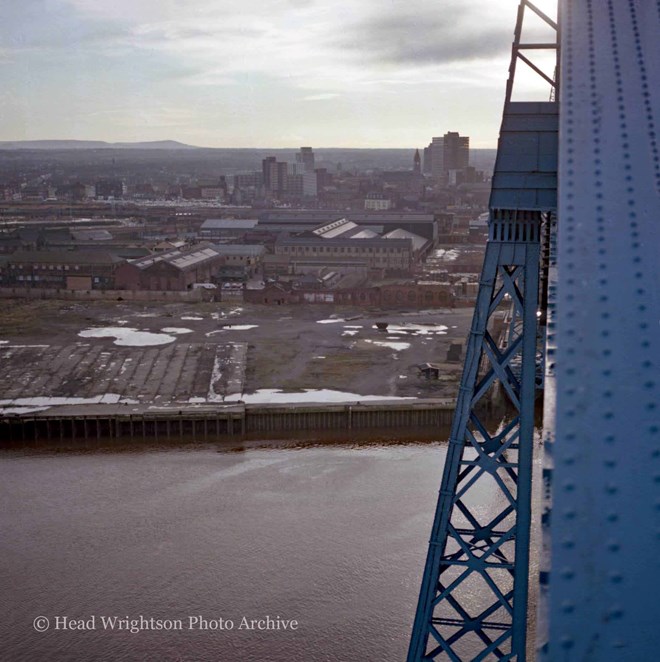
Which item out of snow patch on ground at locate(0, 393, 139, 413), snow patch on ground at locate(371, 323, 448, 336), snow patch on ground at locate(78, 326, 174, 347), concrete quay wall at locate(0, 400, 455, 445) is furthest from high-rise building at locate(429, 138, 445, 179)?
concrete quay wall at locate(0, 400, 455, 445)

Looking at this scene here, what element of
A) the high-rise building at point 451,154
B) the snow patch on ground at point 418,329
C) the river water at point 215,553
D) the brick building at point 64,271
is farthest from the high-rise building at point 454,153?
the river water at point 215,553

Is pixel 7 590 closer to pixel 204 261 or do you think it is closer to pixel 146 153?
pixel 204 261

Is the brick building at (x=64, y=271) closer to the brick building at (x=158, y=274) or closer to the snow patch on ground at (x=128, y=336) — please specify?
the brick building at (x=158, y=274)

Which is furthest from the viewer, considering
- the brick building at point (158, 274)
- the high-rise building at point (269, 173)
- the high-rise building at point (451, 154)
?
the high-rise building at point (451, 154)

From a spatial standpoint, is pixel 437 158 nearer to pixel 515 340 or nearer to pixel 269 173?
pixel 269 173

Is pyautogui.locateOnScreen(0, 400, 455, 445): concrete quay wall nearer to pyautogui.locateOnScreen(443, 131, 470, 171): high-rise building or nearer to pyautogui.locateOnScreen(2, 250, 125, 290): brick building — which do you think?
pyautogui.locateOnScreen(2, 250, 125, 290): brick building

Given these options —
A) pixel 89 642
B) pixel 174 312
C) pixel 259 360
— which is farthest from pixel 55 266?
pixel 89 642

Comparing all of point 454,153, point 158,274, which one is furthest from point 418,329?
point 454,153
